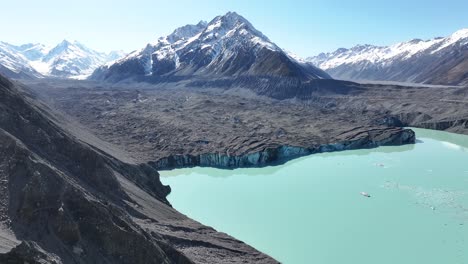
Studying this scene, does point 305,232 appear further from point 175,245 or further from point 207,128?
point 207,128

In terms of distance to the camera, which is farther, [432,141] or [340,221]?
[432,141]

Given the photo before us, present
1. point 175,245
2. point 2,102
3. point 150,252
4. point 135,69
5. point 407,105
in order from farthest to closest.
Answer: point 135,69, point 407,105, point 2,102, point 175,245, point 150,252

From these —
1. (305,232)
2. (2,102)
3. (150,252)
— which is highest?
(2,102)

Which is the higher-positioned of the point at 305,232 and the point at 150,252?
the point at 150,252

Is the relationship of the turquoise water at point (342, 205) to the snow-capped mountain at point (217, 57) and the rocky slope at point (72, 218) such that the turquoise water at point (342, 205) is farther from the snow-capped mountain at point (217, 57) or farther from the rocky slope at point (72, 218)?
the snow-capped mountain at point (217, 57)

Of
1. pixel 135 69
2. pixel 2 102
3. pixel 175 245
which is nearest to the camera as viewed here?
pixel 175 245

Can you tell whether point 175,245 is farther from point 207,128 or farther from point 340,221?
Result: point 207,128

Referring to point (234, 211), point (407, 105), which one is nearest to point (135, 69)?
point (407, 105)

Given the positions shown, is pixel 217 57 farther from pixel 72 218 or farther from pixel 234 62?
pixel 72 218
